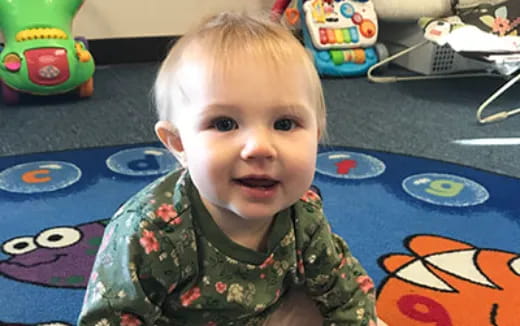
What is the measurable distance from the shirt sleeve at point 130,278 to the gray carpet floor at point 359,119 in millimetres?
998

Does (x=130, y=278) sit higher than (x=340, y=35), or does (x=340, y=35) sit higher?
(x=130, y=278)

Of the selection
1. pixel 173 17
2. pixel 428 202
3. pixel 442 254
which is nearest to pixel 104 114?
pixel 173 17

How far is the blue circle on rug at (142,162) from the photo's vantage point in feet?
4.71

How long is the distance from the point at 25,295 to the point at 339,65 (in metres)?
1.77

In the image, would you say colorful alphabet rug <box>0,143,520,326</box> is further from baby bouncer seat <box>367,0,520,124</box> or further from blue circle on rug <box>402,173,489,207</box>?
baby bouncer seat <box>367,0,520,124</box>

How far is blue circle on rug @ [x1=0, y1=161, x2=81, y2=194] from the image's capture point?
1331 millimetres

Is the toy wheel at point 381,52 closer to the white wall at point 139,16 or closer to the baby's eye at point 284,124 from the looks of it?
the white wall at point 139,16

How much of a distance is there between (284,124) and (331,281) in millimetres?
243

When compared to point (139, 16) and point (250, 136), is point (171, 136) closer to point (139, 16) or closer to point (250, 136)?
point (250, 136)

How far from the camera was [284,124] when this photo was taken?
2.09 feet

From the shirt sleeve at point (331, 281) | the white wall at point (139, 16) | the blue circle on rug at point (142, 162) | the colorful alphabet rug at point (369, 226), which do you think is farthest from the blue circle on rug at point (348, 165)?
the white wall at point (139, 16)

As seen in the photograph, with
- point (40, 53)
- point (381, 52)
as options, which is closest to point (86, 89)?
point (40, 53)

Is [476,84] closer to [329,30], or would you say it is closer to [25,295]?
[329,30]

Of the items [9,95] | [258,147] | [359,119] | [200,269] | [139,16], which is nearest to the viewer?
[258,147]
